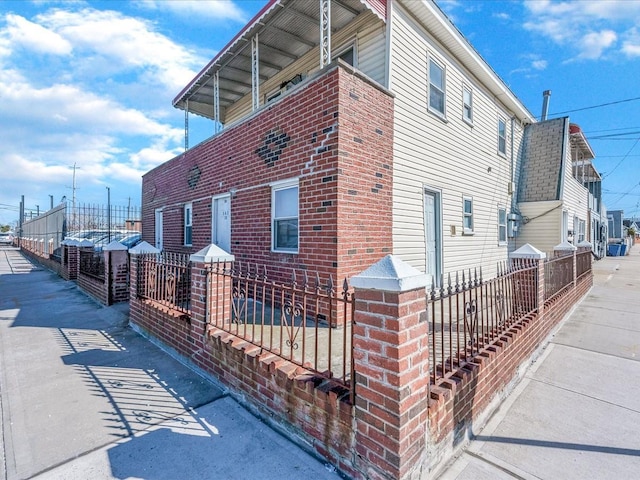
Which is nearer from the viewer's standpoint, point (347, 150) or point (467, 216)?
point (347, 150)

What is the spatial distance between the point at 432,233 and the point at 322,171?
12.1 feet

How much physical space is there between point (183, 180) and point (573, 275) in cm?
1029

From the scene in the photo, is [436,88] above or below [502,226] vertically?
above

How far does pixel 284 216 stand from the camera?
230 inches

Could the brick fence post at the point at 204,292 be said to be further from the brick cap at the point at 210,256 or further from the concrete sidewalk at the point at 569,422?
the concrete sidewalk at the point at 569,422

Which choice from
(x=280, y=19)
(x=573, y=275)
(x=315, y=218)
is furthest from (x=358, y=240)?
(x=573, y=275)

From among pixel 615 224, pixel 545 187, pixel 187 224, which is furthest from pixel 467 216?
pixel 615 224

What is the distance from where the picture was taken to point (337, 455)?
93.8 inches

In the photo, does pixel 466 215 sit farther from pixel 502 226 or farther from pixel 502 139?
pixel 502 139

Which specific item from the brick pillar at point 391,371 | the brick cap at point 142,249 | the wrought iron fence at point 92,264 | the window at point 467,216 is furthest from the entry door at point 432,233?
the wrought iron fence at point 92,264

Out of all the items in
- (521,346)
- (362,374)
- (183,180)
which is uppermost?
(183,180)

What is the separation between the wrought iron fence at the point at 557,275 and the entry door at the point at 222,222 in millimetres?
6216

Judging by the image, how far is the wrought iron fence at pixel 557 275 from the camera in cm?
543

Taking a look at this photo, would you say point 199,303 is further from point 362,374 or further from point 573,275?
point 573,275
